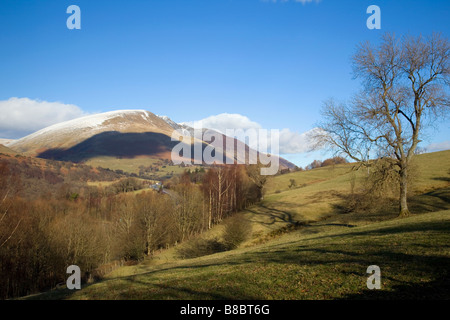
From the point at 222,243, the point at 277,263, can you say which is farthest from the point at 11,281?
the point at 277,263

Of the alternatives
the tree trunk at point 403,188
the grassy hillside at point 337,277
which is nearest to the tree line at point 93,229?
the grassy hillside at point 337,277

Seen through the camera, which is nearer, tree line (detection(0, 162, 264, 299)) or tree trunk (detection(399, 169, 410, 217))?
tree trunk (detection(399, 169, 410, 217))

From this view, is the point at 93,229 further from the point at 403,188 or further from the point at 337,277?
the point at 337,277

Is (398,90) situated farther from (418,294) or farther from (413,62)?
(418,294)

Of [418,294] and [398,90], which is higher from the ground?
[398,90]

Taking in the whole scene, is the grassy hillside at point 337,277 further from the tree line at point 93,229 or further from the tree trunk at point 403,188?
the tree line at point 93,229

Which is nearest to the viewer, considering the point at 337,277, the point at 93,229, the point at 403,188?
the point at 337,277

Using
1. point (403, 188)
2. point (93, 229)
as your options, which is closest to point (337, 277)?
point (403, 188)

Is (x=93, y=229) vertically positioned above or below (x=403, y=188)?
below

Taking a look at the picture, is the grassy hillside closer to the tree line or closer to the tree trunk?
the tree trunk

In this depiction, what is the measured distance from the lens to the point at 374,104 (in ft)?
80.6


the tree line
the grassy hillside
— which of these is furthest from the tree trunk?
the tree line
